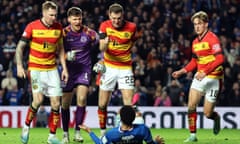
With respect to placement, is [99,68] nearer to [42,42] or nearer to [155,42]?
[42,42]

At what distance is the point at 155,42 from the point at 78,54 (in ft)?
33.2

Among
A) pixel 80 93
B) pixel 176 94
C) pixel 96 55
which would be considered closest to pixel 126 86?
pixel 80 93

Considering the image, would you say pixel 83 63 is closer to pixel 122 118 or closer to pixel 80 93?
pixel 80 93

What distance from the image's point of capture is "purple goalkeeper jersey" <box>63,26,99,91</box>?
14867 millimetres

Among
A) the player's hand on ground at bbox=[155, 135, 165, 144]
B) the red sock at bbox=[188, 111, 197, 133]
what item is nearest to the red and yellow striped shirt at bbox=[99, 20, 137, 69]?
the red sock at bbox=[188, 111, 197, 133]

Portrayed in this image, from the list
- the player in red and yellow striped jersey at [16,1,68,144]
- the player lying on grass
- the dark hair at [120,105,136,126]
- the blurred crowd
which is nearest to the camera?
the dark hair at [120,105,136,126]

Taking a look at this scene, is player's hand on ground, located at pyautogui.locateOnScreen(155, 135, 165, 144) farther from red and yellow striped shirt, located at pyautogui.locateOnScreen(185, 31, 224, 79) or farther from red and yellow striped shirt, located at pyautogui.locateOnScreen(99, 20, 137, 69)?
Result: red and yellow striped shirt, located at pyautogui.locateOnScreen(99, 20, 137, 69)

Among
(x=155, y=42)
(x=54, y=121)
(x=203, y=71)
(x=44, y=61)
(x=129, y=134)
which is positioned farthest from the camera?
(x=155, y=42)

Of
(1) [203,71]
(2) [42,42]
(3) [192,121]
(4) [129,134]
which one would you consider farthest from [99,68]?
(4) [129,134]

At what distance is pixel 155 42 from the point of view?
24844mm

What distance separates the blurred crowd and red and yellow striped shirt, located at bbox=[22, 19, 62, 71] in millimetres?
7022

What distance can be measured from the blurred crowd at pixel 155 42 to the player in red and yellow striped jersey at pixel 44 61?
6996 millimetres

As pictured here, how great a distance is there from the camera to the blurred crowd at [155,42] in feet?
74.7

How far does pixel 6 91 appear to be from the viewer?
22.9 m
